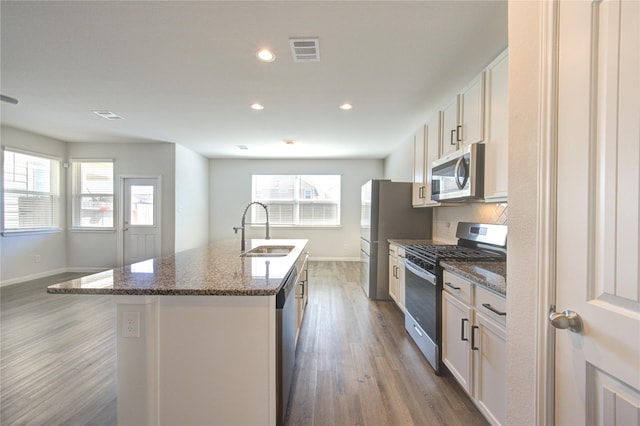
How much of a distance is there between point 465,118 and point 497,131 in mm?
535

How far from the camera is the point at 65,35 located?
6.66ft

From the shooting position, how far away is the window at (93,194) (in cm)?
549

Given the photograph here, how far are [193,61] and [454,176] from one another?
243 centimetres

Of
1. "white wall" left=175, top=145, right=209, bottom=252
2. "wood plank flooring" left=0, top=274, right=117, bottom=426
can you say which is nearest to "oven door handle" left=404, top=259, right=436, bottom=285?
"wood plank flooring" left=0, top=274, right=117, bottom=426

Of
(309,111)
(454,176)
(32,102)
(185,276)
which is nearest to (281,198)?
(309,111)

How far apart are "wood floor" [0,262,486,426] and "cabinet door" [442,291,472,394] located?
0.61ft

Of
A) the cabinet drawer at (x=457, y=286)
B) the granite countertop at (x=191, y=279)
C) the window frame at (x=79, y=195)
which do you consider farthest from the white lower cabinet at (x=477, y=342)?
the window frame at (x=79, y=195)

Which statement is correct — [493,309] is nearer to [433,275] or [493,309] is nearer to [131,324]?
[433,275]

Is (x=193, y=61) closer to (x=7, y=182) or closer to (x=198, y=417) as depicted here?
(x=198, y=417)

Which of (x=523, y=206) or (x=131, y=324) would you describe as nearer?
(x=523, y=206)

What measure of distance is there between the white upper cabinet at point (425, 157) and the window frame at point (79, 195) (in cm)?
561

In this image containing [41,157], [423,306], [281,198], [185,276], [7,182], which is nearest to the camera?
[185,276]

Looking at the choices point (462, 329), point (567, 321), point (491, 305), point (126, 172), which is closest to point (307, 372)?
point (462, 329)

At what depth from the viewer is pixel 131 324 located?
136 centimetres
